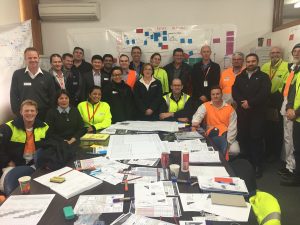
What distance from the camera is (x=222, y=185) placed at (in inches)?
56.1

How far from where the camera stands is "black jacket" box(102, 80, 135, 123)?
328cm

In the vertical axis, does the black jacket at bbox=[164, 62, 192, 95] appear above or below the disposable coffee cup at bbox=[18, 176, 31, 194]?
above

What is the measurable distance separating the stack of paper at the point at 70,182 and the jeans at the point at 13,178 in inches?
14.9

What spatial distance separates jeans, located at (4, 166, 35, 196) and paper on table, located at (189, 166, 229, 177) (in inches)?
47.8

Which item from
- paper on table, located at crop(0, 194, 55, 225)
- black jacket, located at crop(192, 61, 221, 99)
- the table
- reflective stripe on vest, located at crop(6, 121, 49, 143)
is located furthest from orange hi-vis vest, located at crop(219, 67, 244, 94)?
paper on table, located at crop(0, 194, 55, 225)

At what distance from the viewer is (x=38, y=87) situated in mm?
3125

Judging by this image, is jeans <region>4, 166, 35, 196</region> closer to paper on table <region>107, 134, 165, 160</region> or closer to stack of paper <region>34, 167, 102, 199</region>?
stack of paper <region>34, 167, 102, 199</region>

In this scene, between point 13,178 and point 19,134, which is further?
point 19,134

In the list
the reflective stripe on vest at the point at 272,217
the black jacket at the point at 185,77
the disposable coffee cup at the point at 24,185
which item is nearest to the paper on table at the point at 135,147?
the disposable coffee cup at the point at 24,185

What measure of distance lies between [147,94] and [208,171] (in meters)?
1.97

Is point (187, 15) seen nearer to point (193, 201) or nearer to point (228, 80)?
point (228, 80)

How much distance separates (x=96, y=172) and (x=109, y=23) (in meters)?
3.51

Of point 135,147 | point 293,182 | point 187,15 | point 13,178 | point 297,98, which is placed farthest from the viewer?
point 187,15

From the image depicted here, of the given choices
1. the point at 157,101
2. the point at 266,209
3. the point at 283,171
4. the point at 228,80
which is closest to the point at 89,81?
the point at 157,101
